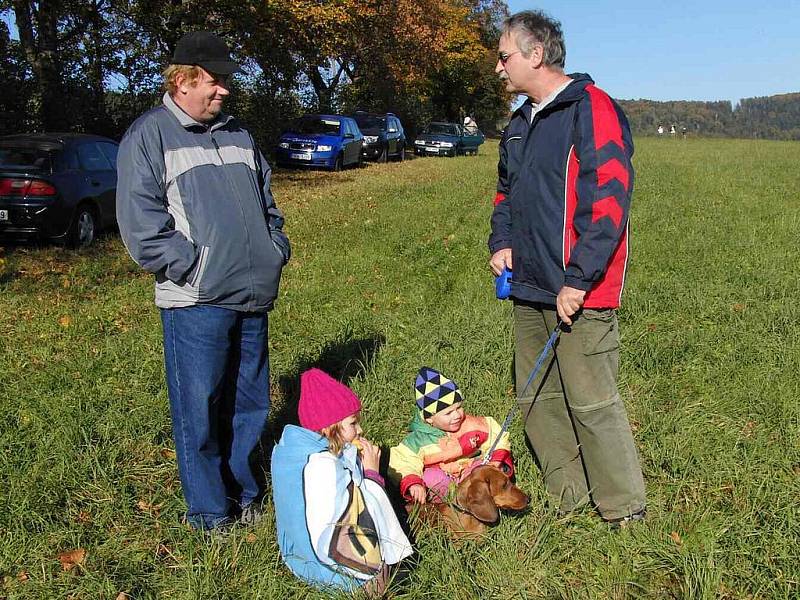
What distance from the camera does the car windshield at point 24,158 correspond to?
9.55 meters

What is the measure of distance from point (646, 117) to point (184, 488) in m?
158

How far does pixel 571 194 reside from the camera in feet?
10.2

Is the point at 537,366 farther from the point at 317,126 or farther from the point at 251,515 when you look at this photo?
the point at 317,126

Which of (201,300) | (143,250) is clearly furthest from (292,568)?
(143,250)

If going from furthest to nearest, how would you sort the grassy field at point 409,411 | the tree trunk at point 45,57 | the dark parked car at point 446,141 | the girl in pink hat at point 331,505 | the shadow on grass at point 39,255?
the dark parked car at point 446,141 → the tree trunk at point 45,57 → the shadow on grass at point 39,255 → the grassy field at point 409,411 → the girl in pink hat at point 331,505

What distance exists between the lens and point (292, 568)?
293 centimetres

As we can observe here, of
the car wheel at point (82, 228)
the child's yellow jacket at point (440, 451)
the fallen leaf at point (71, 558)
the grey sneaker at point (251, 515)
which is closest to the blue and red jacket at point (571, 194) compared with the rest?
the child's yellow jacket at point (440, 451)

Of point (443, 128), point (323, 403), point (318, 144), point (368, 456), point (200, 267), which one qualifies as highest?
point (443, 128)

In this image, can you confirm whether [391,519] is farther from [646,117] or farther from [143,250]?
[646,117]

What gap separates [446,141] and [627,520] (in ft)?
105

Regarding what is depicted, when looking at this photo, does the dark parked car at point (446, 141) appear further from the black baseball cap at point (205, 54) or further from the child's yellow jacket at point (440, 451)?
the black baseball cap at point (205, 54)

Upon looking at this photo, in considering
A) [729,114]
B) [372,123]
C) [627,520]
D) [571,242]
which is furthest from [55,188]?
[729,114]

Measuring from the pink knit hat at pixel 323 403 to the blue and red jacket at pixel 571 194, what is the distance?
3.13 feet

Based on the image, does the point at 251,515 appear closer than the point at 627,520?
No
